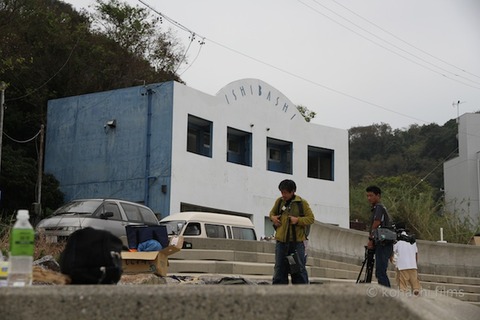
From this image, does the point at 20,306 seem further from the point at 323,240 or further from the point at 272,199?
the point at 272,199

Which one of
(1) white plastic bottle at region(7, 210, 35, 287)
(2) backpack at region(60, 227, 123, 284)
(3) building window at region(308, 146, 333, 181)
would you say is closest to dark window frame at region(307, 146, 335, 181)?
(3) building window at region(308, 146, 333, 181)

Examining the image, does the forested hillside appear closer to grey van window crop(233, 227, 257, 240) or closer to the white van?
grey van window crop(233, 227, 257, 240)

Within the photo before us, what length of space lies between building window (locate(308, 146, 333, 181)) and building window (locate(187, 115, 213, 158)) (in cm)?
750

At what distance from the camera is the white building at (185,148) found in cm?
2636

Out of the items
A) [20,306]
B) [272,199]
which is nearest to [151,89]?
[272,199]

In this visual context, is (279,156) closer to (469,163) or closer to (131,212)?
(131,212)

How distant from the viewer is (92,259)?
4.36m

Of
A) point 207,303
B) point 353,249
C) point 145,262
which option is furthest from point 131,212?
point 207,303

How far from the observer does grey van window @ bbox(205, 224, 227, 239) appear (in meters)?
18.0

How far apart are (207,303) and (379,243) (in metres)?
7.04

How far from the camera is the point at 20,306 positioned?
11.3 feet

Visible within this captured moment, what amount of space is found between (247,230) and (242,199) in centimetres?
963

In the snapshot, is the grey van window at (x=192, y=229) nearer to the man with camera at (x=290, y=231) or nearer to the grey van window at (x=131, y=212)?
the grey van window at (x=131, y=212)

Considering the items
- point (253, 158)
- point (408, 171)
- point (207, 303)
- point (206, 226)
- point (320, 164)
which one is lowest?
point (207, 303)
